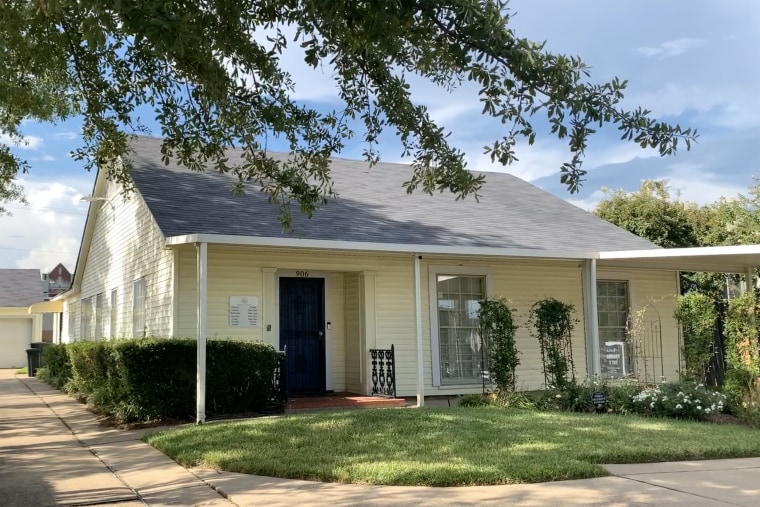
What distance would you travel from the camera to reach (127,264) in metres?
15.0

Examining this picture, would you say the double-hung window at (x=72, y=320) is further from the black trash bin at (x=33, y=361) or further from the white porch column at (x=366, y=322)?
the white porch column at (x=366, y=322)

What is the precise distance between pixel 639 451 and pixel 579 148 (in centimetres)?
335

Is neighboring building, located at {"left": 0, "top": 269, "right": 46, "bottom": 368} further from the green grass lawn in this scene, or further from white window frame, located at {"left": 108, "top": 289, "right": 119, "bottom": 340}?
the green grass lawn

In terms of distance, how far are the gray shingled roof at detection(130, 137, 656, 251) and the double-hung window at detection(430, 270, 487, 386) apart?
0.99 m

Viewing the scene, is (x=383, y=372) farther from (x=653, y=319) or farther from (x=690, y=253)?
(x=653, y=319)

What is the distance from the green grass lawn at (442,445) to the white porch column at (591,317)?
10.0 ft

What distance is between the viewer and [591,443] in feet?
25.1

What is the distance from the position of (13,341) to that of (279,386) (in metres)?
27.4

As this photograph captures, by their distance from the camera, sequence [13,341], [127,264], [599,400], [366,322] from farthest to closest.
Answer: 1. [13,341]
2. [127,264]
3. [366,322]
4. [599,400]

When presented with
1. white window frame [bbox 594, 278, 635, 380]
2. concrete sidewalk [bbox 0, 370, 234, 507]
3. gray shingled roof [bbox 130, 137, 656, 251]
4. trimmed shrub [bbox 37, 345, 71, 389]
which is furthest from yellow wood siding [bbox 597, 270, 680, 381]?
trimmed shrub [bbox 37, 345, 71, 389]

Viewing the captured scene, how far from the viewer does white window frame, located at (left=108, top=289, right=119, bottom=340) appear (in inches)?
627

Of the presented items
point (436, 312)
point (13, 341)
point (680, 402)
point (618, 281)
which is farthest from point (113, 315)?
point (13, 341)

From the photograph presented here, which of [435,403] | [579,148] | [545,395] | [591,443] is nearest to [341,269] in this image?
[435,403]

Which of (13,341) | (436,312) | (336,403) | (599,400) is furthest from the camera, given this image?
(13,341)
